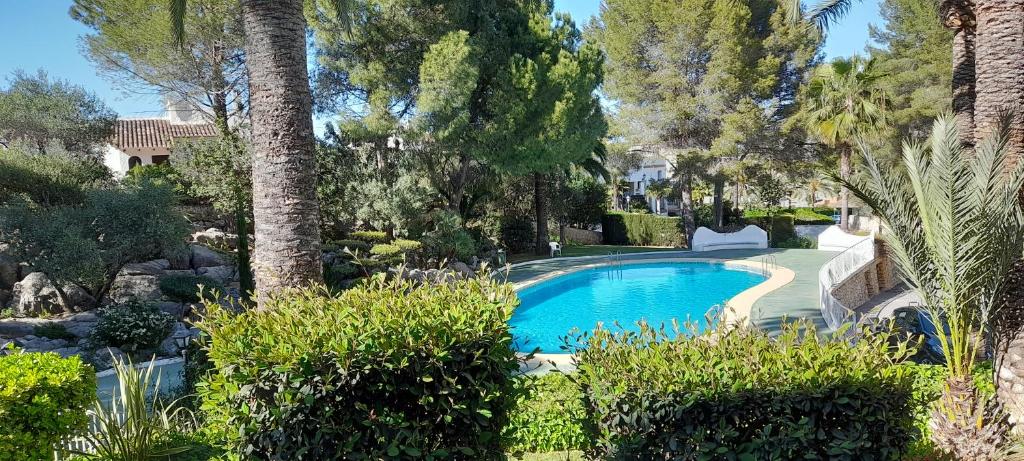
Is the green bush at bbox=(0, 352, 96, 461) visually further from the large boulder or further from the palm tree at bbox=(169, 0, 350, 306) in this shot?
the large boulder

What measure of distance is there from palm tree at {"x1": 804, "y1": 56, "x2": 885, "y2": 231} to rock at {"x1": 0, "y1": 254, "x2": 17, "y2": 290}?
1070 inches

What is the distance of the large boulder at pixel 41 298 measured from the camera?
13656 mm

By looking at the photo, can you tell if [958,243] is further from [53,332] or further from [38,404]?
[53,332]

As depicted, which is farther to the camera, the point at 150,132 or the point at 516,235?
the point at 150,132

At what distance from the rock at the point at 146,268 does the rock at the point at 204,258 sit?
0.80m

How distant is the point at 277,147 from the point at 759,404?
4616 millimetres

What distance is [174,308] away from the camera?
14055 millimetres

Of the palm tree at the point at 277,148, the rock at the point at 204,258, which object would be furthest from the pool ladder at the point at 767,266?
the palm tree at the point at 277,148

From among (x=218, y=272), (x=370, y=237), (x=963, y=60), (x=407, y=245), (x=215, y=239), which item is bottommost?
(x=218, y=272)

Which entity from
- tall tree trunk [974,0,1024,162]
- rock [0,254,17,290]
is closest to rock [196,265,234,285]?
rock [0,254,17,290]

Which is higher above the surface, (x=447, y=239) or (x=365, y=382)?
(x=447, y=239)

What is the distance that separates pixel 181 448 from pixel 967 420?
6948 mm

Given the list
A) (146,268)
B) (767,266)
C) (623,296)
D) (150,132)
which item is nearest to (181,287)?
(146,268)

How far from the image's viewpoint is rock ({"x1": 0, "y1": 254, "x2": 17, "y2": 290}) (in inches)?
572
